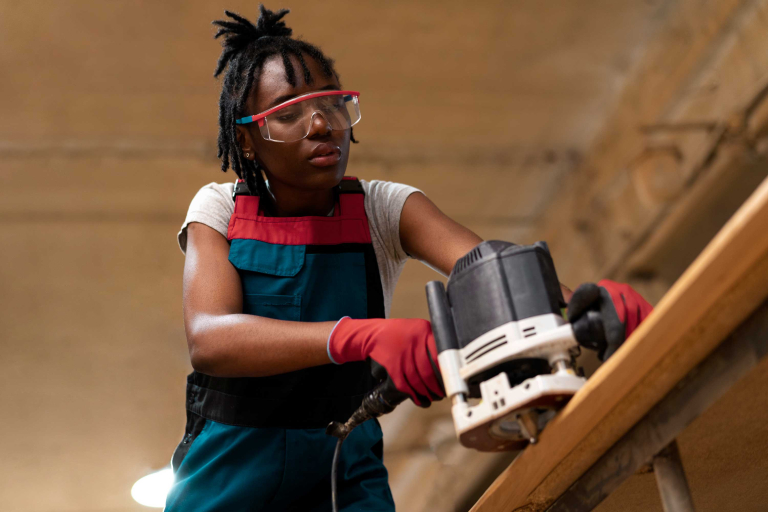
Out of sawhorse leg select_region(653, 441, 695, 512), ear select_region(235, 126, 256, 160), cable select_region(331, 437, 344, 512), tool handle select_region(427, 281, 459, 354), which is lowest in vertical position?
sawhorse leg select_region(653, 441, 695, 512)

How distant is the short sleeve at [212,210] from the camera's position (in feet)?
5.09

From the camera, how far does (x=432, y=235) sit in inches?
60.3

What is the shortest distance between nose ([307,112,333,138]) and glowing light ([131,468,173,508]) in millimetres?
4302

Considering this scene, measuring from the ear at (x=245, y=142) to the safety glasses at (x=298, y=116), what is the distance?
86 millimetres

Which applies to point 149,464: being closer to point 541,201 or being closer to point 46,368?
point 46,368

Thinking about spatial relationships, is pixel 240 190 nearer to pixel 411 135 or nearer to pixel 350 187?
pixel 350 187

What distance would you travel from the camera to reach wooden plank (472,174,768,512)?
75 cm

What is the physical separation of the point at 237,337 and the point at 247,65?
0.68m

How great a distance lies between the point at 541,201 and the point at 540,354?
3.50m

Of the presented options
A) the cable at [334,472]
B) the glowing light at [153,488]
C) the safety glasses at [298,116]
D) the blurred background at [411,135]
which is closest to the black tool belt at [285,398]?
the cable at [334,472]

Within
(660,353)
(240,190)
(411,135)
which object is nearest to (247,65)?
(240,190)

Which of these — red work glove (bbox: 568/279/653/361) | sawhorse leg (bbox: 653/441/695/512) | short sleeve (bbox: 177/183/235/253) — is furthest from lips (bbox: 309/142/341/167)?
sawhorse leg (bbox: 653/441/695/512)

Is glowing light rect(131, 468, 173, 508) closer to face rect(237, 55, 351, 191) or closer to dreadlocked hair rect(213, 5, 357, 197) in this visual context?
dreadlocked hair rect(213, 5, 357, 197)

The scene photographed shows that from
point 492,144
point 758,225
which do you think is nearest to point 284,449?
point 758,225
